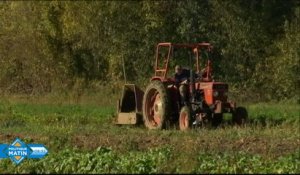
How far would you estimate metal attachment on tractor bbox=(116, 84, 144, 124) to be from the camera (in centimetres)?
1809

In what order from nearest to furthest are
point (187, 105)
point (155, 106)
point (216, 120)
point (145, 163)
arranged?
point (145, 163) < point (187, 105) < point (216, 120) < point (155, 106)

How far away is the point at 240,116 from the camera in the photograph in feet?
54.7

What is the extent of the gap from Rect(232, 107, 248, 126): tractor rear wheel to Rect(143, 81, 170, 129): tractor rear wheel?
1643 millimetres

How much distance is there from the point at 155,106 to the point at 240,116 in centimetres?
225

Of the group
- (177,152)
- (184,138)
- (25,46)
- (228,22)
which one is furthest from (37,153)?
(25,46)

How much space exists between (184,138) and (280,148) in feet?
7.05

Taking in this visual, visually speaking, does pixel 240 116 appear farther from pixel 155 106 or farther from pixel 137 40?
pixel 137 40

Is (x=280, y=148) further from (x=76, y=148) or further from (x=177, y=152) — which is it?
(x=76, y=148)

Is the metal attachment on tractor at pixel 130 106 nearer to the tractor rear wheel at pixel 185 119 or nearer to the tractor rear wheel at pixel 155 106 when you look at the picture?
the tractor rear wheel at pixel 155 106

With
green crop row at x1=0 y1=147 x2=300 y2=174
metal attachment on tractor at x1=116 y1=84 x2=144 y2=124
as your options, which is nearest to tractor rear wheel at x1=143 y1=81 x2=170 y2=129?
metal attachment on tractor at x1=116 y1=84 x2=144 y2=124

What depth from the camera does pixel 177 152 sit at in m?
10.6

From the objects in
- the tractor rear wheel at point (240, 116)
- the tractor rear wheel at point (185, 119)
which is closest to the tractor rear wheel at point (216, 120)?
the tractor rear wheel at point (240, 116)

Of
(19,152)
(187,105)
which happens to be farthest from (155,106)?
(19,152)

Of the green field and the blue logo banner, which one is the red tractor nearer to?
the green field
